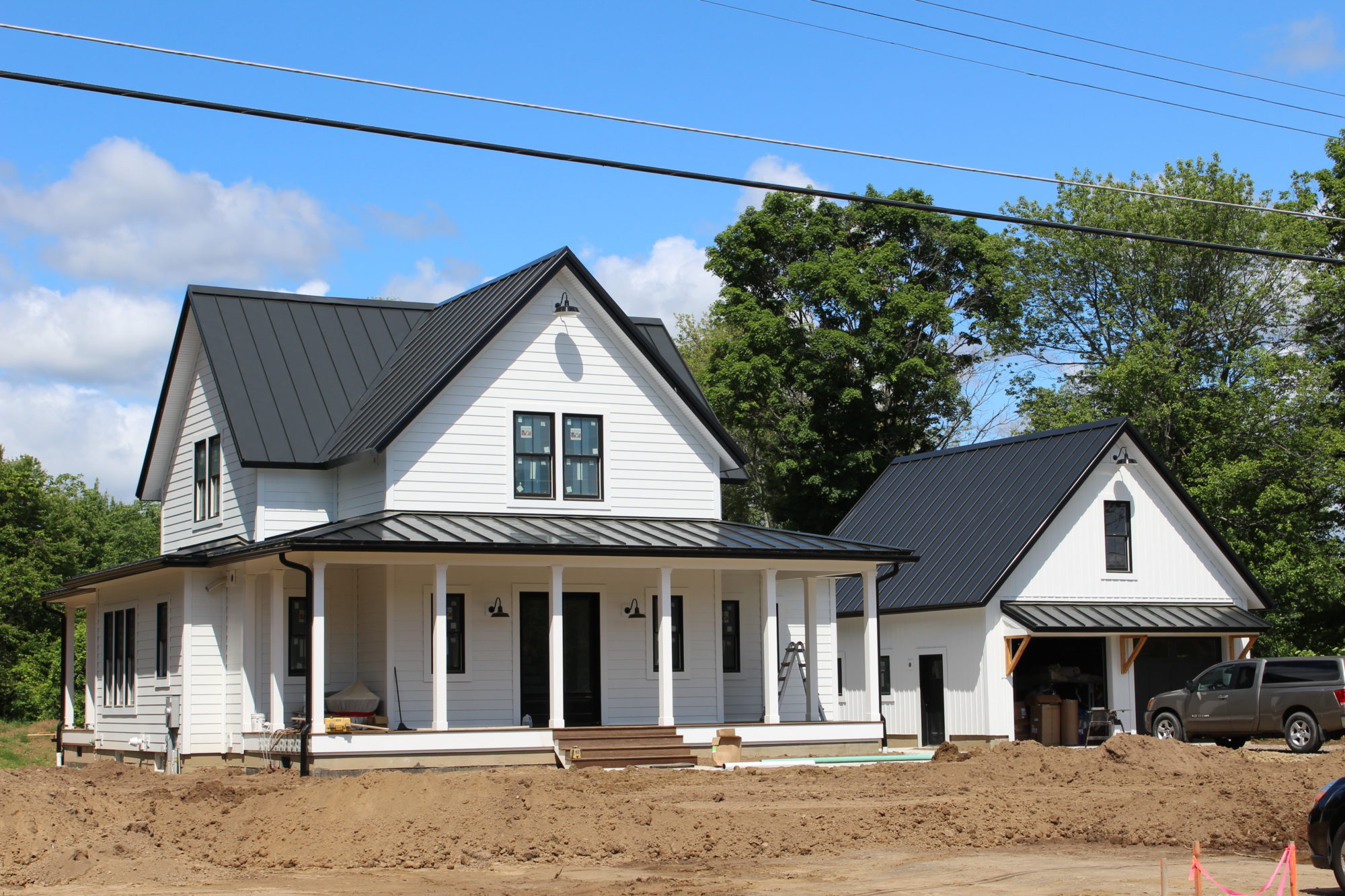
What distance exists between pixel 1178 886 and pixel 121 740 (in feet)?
70.8

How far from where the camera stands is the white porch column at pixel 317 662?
2164cm

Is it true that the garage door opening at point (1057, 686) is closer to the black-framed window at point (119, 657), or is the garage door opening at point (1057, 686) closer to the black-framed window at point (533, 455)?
the black-framed window at point (533, 455)

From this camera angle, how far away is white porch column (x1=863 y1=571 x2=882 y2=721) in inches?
1032

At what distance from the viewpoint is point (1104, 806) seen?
16.7 meters

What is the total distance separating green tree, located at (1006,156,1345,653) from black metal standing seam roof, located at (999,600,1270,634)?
216 inches

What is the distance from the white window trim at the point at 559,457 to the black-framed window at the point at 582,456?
0.19 ft

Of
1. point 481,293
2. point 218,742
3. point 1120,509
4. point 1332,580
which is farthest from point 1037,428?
point 218,742

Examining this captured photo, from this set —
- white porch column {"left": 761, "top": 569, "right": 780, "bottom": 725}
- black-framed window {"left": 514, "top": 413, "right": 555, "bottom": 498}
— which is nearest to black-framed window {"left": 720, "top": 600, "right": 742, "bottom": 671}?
white porch column {"left": 761, "top": 569, "right": 780, "bottom": 725}

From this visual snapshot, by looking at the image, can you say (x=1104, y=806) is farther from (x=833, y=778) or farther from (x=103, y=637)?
(x=103, y=637)

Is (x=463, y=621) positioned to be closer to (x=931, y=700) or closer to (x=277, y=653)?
(x=277, y=653)

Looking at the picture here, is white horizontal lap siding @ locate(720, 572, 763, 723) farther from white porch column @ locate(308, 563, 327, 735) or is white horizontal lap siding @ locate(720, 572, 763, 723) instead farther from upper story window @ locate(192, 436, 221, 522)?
upper story window @ locate(192, 436, 221, 522)

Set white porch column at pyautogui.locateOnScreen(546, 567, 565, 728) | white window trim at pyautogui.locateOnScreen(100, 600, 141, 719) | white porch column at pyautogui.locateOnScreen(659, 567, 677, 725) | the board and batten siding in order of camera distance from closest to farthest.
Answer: white porch column at pyautogui.locateOnScreen(546, 567, 565, 728)
white porch column at pyautogui.locateOnScreen(659, 567, 677, 725)
the board and batten siding
white window trim at pyautogui.locateOnScreen(100, 600, 141, 719)

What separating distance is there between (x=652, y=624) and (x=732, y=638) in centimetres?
200

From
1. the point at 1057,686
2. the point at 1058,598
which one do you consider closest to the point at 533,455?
the point at 1058,598
